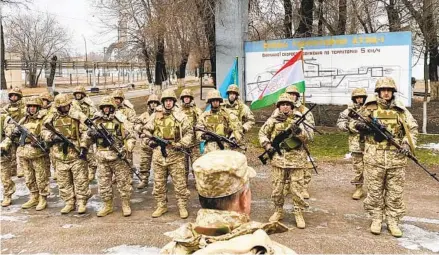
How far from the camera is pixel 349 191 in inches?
286

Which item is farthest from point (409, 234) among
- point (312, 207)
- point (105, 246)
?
point (105, 246)

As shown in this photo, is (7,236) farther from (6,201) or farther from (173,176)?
(173,176)

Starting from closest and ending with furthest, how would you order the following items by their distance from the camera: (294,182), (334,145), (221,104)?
(294,182)
(221,104)
(334,145)

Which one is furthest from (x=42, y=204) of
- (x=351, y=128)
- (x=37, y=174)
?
(x=351, y=128)

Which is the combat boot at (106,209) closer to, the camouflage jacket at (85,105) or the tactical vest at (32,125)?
the tactical vest at (32,125)

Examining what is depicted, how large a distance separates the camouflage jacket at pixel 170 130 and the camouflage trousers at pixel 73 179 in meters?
1.15

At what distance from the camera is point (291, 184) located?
5.66 meters

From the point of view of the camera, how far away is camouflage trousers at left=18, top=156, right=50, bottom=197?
22.5 ft

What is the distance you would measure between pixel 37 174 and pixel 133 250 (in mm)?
2803

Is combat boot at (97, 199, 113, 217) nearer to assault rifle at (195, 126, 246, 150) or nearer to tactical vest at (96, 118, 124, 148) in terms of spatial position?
tactical vest at (96, 118, 124, 148)

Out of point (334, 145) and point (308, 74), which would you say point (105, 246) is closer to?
point (334, 145)

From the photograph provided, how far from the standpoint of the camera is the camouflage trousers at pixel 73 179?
255 inches

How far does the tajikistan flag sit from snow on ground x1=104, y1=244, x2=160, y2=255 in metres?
4.54

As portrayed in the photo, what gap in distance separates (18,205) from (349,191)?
5566 millimetres
